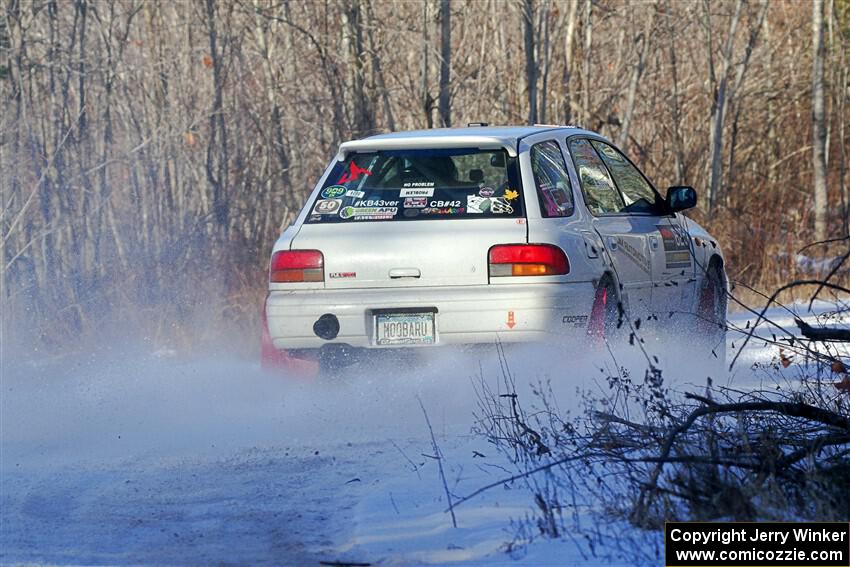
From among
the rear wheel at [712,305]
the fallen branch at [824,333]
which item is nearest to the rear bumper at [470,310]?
the rear wheel at [712,305]

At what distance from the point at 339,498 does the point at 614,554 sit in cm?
187

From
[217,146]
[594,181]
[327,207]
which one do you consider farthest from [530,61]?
[327,207]

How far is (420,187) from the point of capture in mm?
8312

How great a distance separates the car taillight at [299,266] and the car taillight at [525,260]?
1018 mm

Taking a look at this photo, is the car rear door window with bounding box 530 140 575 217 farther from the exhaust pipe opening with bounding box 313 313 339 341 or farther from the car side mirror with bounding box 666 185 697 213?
the exhaust pipe opening with bounding box 313 313 339 341

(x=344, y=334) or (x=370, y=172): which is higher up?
(x=370, y=172)

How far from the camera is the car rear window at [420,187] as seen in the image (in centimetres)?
815

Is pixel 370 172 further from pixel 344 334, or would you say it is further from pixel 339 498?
pixel 339 498

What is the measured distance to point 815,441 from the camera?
5.41 meters

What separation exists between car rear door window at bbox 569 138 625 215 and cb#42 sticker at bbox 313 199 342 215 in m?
1.55

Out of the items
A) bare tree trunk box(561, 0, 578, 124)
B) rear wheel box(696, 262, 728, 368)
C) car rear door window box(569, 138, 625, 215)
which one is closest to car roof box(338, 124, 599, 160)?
car rear door window box(569, 138, 625, 215)

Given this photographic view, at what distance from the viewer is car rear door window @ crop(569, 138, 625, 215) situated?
8836mm

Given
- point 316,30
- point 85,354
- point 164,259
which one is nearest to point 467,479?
point 85,354

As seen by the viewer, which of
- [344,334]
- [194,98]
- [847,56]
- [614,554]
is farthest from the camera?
[847,56]
